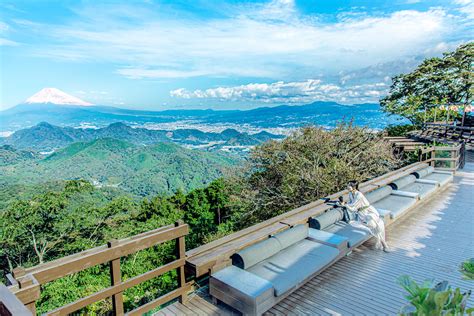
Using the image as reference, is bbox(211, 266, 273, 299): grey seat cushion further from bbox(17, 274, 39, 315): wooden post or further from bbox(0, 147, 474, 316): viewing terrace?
bbox(17, 274, 39, 315): wooden post

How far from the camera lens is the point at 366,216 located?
501 cm

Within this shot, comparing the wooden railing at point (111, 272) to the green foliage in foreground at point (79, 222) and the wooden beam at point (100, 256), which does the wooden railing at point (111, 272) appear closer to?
the wooden beam at point (100, 256)

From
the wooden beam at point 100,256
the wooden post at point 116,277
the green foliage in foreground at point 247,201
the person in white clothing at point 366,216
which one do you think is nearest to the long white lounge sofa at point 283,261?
the person in white clothing at point 366,216

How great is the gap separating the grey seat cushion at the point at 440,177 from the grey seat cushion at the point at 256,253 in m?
6.26

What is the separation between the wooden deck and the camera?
3.55 metres

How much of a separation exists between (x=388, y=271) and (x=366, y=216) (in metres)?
0.91

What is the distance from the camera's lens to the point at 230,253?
12.5ft

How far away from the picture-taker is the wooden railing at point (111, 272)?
86.8 inches

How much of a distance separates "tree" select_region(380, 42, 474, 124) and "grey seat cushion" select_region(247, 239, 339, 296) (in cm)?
2234

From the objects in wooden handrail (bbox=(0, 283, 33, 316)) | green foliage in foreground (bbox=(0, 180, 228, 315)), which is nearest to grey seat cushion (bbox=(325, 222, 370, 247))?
wooden handrail (bbox=(0, 283, 33, 316))

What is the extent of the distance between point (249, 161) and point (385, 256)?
8.65 m

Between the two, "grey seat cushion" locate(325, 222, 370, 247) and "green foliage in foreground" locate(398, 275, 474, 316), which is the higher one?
"green foliage in foreground" locate(398, 275, 474, 316)

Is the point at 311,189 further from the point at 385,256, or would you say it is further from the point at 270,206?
the point at 385,256

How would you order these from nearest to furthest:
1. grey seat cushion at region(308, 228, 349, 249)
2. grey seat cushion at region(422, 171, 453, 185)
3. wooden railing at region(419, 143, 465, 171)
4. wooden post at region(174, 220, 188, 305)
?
wooden post at region(174, 220, 188, 305), grey seat cushion at region(308, 228, 349, 249), grey seat cushion at region(422, 171, 453, 185), wooden railing at region(419, 143, 465, 171)
